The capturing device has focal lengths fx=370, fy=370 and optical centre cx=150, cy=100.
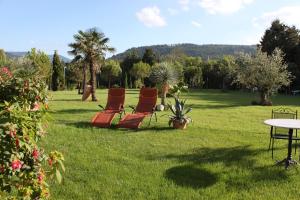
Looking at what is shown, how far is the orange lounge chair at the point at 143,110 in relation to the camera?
37.3 feet

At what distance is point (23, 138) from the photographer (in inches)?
116

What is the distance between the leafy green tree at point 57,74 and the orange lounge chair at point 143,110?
123ft

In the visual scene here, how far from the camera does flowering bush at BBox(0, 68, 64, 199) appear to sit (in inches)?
113

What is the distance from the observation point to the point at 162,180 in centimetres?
615

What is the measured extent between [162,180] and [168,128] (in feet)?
17.3

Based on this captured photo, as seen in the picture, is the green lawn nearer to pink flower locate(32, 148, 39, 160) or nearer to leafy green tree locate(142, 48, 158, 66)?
pink flower locate(32, 148, 39, 160)

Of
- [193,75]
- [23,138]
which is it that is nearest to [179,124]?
[23,138]

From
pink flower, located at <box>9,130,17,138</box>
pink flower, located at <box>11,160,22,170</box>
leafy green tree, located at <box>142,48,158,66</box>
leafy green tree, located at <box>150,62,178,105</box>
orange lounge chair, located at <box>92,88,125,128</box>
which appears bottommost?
orange lounge chair, located at <box>92,88,125,128</box>

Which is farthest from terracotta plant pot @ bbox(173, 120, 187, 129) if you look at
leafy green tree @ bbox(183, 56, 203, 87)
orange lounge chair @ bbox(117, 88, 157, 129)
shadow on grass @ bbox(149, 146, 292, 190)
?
leafy green tree @ bbox(183, 56, 203, 87)

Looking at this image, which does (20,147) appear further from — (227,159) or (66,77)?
(66,77)

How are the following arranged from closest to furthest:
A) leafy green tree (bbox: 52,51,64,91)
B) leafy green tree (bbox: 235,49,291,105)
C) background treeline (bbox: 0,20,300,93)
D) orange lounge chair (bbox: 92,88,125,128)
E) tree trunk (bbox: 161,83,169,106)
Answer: orange lounge chair (bbox: 92,88,125,128) → tree trunk (bbox: 161,83,169,106) → leafy green tree (bbox: 235,49,291,105) → background treeline (bbox: 0,20,300,93) → leafy green tree (bbox: 52,51,64,91)

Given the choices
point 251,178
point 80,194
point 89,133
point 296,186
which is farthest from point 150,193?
point 89,133

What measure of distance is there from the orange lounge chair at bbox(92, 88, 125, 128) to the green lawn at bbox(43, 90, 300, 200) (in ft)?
1.94

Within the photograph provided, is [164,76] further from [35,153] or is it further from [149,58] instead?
[149,58]
